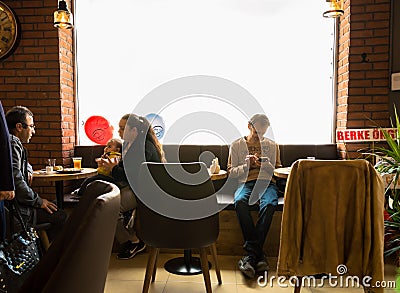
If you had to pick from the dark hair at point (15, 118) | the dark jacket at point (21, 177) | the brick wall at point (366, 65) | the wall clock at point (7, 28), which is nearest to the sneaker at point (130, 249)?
the dark jacket at point (21, 177)

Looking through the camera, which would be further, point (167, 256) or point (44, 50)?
point (44, 50)

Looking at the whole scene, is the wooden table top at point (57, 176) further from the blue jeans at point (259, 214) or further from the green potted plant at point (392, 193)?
the green potted plant at point (392, 193)

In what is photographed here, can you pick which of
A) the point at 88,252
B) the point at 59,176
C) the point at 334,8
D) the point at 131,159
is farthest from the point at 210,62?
the point at 88,252

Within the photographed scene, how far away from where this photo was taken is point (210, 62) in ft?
12.6

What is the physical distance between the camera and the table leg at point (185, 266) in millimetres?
2535

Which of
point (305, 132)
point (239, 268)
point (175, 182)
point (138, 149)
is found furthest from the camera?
point (305, 132)

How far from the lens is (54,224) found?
256 centimetres

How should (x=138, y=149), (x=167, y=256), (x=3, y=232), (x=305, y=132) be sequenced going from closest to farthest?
(x=3, y=232) < (x=138, y=149) < (x=167, y=256) < (x=305, y=132)

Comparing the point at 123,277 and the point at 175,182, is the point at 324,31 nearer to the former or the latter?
the point at 175,182

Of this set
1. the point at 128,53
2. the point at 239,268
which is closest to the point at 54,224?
the point at 239,268

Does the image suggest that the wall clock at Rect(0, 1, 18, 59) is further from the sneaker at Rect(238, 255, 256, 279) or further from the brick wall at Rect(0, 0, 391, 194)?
the sneaker at Rect(238, 255, 256, 279)

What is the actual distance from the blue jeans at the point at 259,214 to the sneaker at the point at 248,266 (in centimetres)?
6

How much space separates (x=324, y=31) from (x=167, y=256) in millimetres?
2820

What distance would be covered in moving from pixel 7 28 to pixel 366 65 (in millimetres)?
3597
